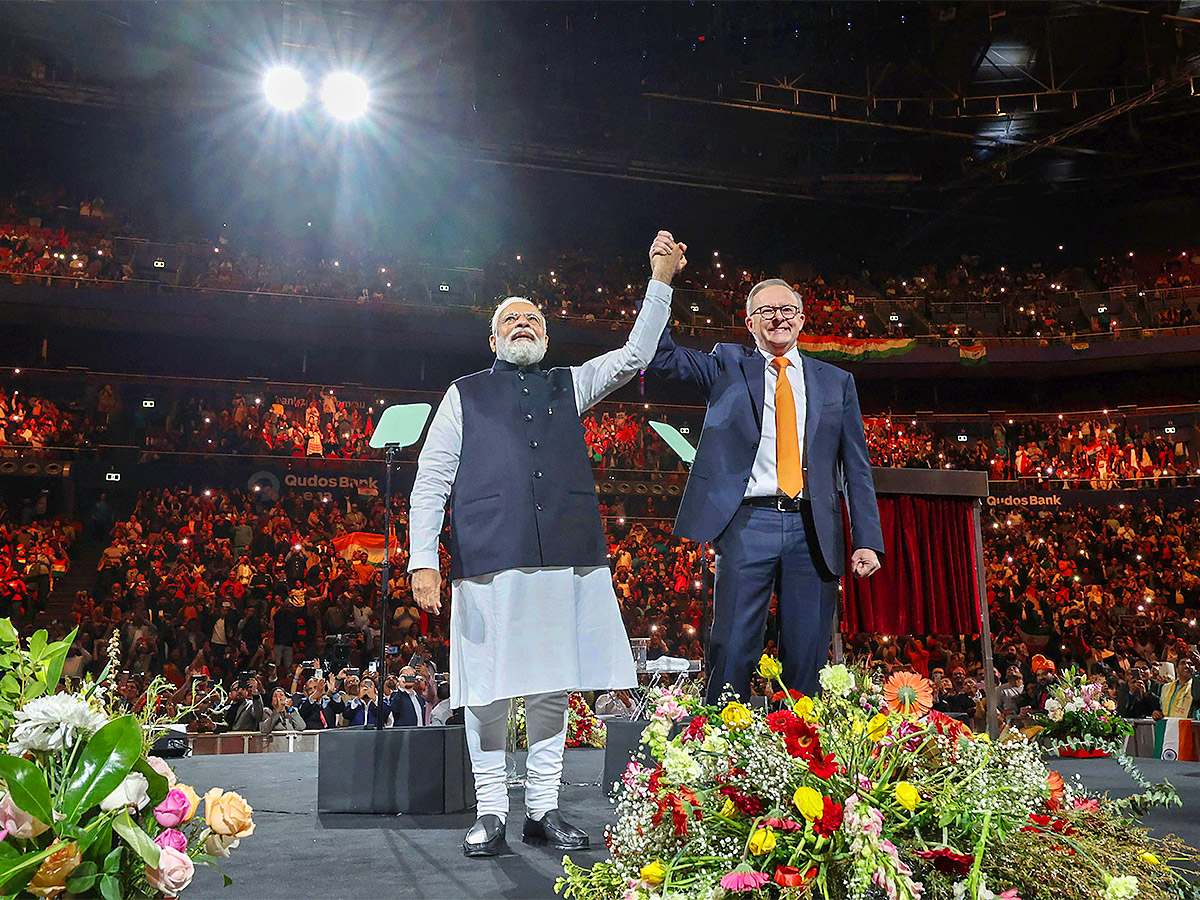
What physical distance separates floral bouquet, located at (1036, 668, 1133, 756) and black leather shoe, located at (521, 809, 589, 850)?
126 inches

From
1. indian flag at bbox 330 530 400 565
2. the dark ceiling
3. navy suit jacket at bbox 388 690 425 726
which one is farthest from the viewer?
indian flag at bbox 330 530 400 565

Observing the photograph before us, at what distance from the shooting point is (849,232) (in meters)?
16.3

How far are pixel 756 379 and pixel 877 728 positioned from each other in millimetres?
1561

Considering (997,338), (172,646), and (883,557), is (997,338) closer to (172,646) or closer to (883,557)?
(883,557)

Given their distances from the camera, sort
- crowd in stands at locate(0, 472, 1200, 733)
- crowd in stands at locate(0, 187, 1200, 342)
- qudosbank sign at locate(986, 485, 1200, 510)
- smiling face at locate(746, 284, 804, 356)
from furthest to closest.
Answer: qudosbank sign at locate(986, 485, 1200, 510) < crowd in stands at locate(0, 187, 1200, 342) < crowd in stands at locate(0, 472, 1200, 733) < smiling face at locate(746, 284, 804, 356)

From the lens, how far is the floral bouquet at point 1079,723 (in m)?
4.68

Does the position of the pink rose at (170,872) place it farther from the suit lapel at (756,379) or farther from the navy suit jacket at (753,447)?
the suit lapel at (756,379)

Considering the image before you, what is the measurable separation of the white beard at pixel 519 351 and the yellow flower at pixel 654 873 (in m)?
1.70

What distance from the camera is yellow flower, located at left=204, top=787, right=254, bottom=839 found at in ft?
4.22

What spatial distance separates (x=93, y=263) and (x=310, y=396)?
3.20 metres

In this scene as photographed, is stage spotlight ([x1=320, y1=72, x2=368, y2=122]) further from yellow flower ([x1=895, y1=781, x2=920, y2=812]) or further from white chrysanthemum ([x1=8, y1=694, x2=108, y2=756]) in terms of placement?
yellow flower ([x1=895, y1=781, x2=920, y2=812])

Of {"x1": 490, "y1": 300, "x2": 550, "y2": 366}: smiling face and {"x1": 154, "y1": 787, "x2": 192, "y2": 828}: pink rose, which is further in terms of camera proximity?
{"x1": 490, "y1": 300, "x2": 550, "y2": 366}: smiling face

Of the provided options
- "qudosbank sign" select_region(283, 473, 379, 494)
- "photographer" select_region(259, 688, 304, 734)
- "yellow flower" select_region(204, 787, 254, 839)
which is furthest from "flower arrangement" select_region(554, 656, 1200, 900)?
"qudosbank sign" select_region(283, 473, 379, 494)

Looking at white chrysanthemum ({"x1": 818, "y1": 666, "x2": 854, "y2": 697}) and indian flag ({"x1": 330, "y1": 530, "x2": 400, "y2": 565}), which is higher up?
indian flag ({"x1": 330, "y1": 530, "x2": 400, "y2": 565})
